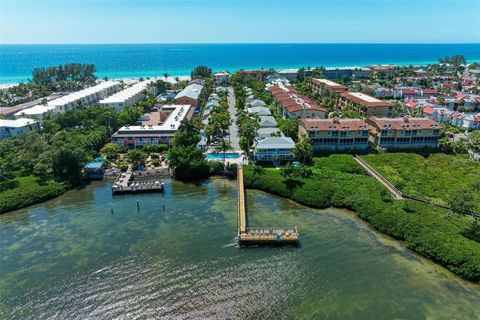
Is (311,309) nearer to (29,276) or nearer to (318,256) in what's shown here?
(318,256)

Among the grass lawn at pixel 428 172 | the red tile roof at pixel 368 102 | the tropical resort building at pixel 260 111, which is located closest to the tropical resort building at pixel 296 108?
the tropical resort building at pixel 260 111

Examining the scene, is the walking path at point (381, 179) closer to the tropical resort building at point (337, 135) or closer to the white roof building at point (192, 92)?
the tropical resort building at point (337, 135)

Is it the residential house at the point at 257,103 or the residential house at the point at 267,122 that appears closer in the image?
the residential house at the point at 267,122

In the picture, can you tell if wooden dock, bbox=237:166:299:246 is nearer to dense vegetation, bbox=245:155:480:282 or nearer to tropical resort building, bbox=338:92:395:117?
dense vegetation, bbox=245:155:480:282

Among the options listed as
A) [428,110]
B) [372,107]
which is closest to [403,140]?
[372,107]

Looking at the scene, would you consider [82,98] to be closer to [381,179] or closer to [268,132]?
[268,132]

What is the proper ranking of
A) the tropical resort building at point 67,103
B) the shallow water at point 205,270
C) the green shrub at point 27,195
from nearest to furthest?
the shallow water at point 205,270 → the green shrub at point 27,195 → the tropical resort building at point 67,103

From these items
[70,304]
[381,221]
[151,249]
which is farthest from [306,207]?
[70,304]
